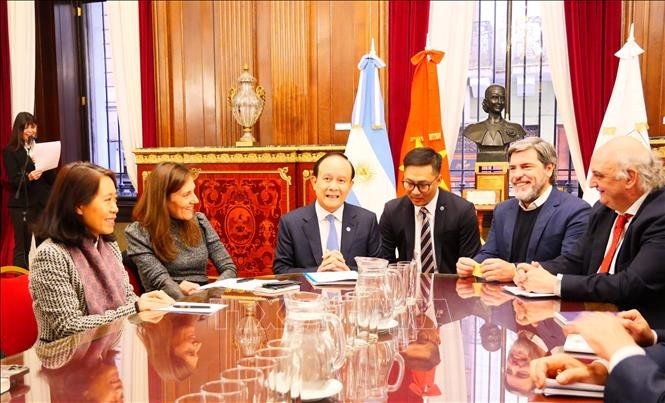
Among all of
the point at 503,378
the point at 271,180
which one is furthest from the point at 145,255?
the point at 271,180

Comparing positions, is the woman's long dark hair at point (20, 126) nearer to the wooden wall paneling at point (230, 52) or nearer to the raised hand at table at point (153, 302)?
the wooden wall paneling at point (230, 52)

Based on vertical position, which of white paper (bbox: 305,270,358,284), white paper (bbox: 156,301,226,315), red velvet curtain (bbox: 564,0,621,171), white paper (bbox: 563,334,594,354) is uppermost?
red velvet curtain (bbox: 564,0,621,171)

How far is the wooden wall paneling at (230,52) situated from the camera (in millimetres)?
6492

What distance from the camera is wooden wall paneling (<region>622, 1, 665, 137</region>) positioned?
5410mm

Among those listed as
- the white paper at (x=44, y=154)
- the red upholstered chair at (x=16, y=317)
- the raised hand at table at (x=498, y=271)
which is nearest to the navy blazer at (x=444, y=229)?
the raised hand at table at (x=498, y=271)

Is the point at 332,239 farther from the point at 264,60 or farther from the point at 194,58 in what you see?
the point at 194,58

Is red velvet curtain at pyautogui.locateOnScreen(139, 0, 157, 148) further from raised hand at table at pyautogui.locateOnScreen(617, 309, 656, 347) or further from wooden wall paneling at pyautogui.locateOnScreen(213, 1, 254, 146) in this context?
raised hand at table at pyautogui.locateOnScreen(617, 309, 656, 347)

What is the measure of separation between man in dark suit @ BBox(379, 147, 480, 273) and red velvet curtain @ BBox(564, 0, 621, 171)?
2636 millimetres

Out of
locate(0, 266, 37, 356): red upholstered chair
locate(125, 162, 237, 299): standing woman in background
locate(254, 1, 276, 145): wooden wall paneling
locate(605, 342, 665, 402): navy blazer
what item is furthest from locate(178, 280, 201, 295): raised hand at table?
locate(254, 1, 276, 145): wooden wall paneling

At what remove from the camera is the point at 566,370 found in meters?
1.33

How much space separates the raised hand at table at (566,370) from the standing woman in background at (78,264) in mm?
1329

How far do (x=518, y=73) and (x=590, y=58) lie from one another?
757 mm

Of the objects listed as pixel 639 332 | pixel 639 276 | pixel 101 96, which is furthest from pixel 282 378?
pixel 101 96

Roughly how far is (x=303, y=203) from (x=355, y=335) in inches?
156
